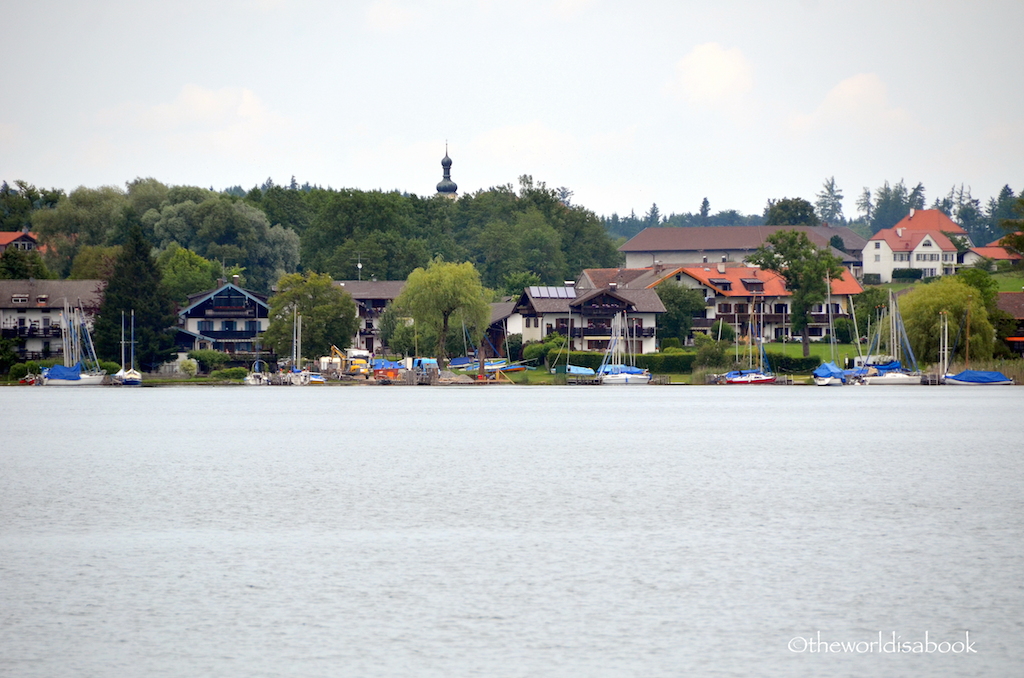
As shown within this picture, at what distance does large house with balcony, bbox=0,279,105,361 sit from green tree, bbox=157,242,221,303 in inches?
413

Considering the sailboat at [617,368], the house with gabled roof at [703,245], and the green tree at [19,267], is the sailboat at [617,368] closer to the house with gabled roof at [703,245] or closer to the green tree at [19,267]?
the green tree at [19,267]

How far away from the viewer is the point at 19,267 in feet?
386

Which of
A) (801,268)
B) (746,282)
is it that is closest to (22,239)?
(746,282)

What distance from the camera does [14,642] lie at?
19.6 m

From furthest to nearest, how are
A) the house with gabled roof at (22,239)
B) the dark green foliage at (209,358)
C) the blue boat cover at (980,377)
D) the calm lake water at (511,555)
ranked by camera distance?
the house with gabled roof at (22,239), the dark green foliage at (209,358), the blue boat cover at (980,377), the calm lake water at (511,555)

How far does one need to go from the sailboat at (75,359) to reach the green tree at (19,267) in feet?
45.3

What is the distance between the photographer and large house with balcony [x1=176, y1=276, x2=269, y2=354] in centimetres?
11106

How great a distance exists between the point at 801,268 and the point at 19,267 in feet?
231

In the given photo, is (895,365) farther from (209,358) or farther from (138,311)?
(138,311)

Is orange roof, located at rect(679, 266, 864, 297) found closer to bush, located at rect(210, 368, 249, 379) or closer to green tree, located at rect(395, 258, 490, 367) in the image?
green tree, located at rect(395, 258, 490, 367)

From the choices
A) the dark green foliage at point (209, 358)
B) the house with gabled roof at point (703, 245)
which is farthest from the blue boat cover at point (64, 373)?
the house with gabled roof at point (703, 245)

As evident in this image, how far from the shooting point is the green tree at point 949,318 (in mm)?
94188

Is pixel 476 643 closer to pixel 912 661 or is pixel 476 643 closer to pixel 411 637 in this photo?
pixel 411 637

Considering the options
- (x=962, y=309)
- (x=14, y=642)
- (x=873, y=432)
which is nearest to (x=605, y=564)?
(x=14, y=642)
